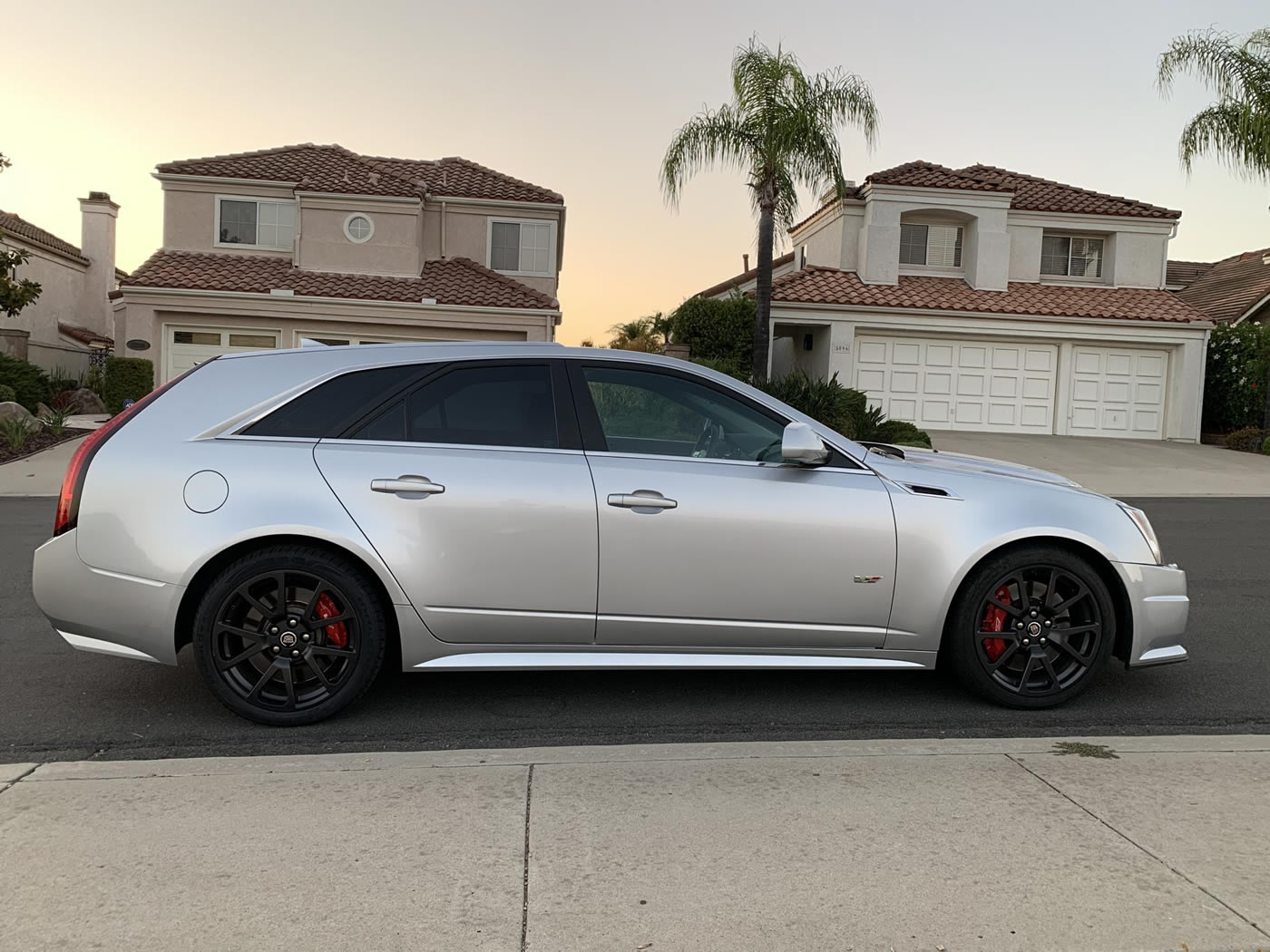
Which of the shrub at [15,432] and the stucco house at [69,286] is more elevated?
the stucco house at [69,286]

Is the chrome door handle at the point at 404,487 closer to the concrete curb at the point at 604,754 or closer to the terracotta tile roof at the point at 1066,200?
the concrete curb at the point at 604,754

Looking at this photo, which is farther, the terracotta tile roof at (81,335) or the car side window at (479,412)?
the terracotta tile roof at (81,335)

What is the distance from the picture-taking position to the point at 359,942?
2.61 m

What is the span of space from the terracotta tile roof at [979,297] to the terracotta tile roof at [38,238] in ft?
73.0

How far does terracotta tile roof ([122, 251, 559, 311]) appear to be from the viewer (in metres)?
25.0

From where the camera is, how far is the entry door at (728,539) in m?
4.36

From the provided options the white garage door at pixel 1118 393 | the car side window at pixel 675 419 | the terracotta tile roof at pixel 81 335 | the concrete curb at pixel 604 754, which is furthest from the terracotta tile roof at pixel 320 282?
the concrete curb at pixel 604 754

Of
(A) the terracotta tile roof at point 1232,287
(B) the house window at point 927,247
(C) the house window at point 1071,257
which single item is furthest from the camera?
(A) the terracotta tile roof at point 1232,287

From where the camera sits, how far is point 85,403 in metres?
24.8

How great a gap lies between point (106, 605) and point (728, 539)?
2.59m

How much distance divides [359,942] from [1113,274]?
2908 cm

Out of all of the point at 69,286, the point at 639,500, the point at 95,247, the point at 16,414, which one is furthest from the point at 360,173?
the point at 639,500

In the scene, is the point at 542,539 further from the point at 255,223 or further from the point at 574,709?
the point at 255,223

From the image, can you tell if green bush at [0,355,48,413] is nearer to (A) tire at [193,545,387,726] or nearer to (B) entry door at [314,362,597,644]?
(A) tire at [193,545,387,726]
